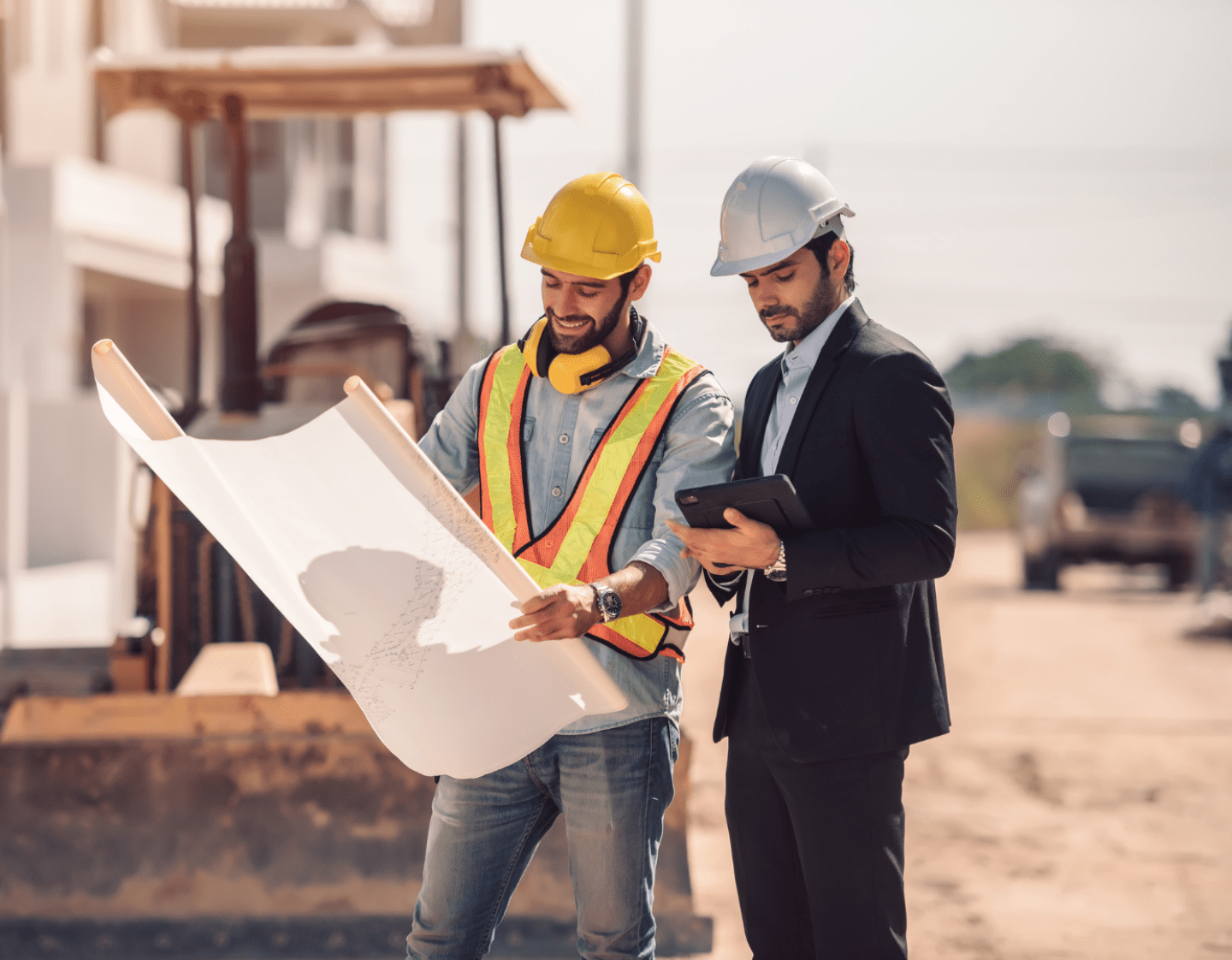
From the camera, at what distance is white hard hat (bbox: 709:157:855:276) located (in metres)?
2.81

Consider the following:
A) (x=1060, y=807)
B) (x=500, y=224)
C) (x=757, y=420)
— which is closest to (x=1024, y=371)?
(x=1060, y=807)

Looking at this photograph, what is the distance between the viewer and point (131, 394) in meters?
2.70

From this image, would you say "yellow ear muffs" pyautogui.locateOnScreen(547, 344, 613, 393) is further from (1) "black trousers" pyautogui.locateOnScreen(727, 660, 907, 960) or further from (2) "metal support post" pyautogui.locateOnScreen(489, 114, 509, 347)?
(2) "metal support post" pyautogui.locateOnScreen(489, 114, 509, 347)

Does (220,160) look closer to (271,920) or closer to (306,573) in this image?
(271,920)

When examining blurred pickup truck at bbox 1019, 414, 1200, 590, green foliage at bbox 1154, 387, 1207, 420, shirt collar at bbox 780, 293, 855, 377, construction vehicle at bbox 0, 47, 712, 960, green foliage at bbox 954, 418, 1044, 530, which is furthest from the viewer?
green foliage at bbox 1154, 387, 1207, 420

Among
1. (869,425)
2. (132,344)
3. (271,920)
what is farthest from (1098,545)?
(869,425)

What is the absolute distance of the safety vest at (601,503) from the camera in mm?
2758

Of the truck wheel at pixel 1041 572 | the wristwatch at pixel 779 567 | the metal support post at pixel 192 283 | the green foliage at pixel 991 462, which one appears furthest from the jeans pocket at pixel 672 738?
the green foliage at pixel 991 462

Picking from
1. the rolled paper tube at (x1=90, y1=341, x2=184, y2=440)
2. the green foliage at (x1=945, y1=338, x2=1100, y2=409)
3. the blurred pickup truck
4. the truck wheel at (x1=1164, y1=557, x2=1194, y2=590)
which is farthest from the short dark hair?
the green foliage at (x1=945, y1=338, x2=1100, y2=409)

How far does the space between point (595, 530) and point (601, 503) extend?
0.18 ft

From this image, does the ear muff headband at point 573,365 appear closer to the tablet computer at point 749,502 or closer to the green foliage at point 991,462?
the tablet computer at point 749,502

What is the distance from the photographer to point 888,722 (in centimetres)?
279

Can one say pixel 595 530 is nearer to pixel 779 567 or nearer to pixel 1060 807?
pixel 779 567

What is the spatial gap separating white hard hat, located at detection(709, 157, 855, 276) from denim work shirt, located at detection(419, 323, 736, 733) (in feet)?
0.79
